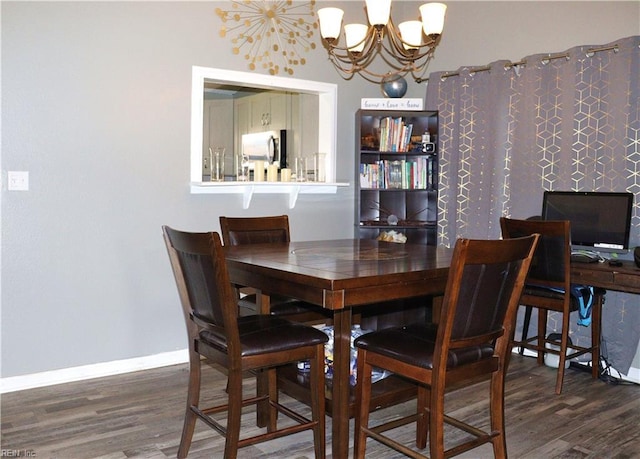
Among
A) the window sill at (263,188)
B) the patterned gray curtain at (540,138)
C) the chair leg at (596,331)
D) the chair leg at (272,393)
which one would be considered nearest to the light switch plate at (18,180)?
the window sill at (263,188)

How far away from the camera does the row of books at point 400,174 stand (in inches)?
178

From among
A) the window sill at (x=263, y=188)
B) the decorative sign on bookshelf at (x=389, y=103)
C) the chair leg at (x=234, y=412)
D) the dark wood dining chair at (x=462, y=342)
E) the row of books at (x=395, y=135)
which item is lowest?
the chair leg at (x=234, y=412)

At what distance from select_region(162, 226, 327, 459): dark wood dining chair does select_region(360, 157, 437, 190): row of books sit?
2342 millimetres

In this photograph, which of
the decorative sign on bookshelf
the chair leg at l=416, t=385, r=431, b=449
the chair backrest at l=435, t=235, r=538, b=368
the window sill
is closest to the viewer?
the chair backrest at l=435, t=235, r=538, b=368

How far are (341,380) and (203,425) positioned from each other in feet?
3.08

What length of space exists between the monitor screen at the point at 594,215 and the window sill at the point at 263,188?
1525mm

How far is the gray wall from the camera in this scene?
3203mm

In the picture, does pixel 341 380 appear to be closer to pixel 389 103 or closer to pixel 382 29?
pixel 382 29

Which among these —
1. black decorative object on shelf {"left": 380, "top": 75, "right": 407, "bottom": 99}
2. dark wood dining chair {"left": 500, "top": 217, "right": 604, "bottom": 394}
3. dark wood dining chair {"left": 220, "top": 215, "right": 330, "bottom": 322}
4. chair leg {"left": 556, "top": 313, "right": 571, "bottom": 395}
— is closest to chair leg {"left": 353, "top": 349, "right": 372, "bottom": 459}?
dark wood dining chair {"left": 220, "top": 215, "right": 330, "bottom": 322}

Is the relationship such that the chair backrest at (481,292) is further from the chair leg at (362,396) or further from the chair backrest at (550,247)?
the chair backrest at (550,247)

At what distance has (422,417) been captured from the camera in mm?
2449

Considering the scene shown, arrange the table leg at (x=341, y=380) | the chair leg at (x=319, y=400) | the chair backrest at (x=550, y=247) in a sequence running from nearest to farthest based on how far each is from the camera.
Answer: the table leg at (x=341, y=380) → the chair leg at (x=319, y=400) → the chair backrest at (x=550, y=247)

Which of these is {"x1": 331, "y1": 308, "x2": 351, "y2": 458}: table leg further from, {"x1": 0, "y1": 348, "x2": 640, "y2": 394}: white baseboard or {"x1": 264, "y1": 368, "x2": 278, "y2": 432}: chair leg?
{"x1": 0, "y1": 348, "x2": 640, "y2": 394}: white baseboard

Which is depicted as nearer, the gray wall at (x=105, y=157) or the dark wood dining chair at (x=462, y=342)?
the dark wood dining chair at (x=462, y=342)
